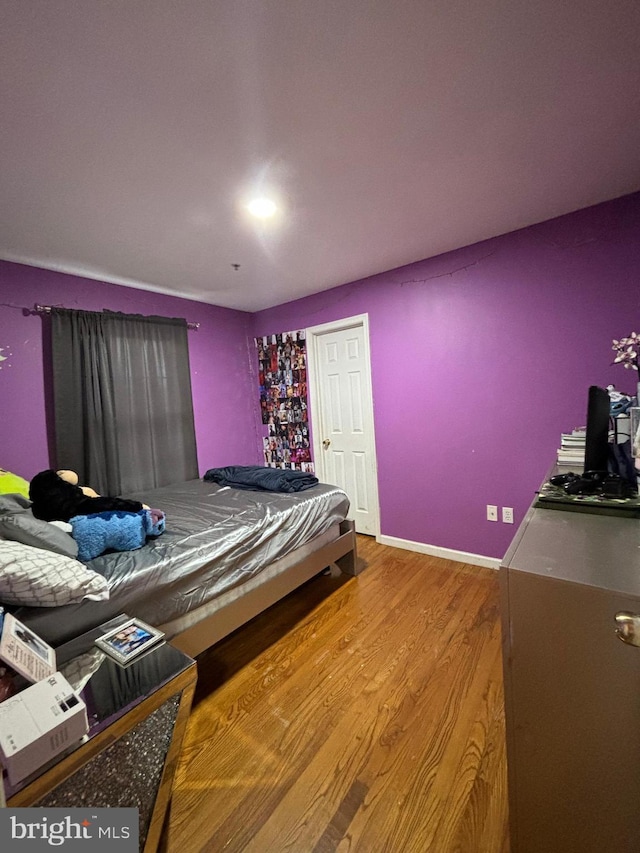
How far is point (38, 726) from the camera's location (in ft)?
2.51

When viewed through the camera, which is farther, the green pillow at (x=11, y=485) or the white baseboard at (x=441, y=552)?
the white baseboard at (x=441, y=552)

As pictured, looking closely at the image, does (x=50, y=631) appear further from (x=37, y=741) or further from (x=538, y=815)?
(x=538, y=815)

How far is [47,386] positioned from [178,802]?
2.56 m

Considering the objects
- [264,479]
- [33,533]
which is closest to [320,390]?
[264,479]

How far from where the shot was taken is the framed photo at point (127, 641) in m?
1.09

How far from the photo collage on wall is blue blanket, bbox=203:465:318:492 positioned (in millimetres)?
885

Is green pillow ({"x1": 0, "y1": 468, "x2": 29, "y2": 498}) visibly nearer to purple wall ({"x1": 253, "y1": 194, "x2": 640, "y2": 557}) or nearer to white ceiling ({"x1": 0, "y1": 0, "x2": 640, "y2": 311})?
white ceiling ({"x1": 0, "y1": 0, "x2": 640, "y2": 311})

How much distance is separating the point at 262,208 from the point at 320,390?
6.15 feet

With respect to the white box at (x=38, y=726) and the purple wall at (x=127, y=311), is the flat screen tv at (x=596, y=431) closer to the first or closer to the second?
the white box at (x=38, y=726)

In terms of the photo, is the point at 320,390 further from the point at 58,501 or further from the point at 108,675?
the point at 108,675

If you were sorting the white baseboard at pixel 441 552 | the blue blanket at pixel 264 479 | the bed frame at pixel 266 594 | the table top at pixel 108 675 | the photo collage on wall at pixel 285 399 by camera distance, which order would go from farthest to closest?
the photo collage on wall at pixel 285 399 < the white baseboard at pixel 441 552 < the blue blanket at pixel 264 479 < the bed frame at pixel 266 594 < the table top at pixel 108 675

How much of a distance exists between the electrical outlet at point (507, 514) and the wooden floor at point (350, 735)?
58cm

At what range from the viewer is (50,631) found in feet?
3.69

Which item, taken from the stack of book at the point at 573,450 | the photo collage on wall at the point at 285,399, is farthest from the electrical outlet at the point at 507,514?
→ the photo collage on wall at the point at 285,399
